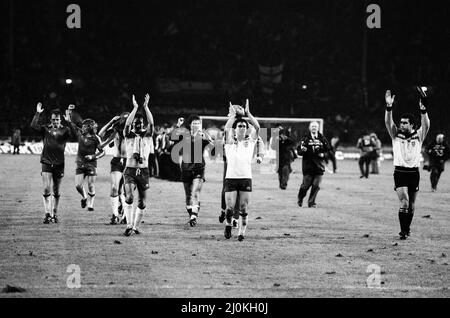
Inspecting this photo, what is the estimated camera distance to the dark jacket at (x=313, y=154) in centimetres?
2144

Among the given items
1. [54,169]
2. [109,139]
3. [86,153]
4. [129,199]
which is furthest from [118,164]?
[86,153]

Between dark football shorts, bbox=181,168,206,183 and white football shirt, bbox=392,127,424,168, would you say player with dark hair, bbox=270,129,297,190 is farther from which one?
white football shirt, bbox=392,127,424,168

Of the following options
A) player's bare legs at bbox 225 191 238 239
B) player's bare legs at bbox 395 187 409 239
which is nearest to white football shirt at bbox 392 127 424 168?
player's bare legs at bbox 395 187 409 239

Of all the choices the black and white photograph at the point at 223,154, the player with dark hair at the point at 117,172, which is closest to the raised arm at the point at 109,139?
the black and white photograph at the point at 223,154

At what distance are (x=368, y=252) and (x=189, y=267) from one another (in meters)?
3.35

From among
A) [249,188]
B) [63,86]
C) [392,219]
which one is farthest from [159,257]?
[63,86]

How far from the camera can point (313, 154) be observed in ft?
70.5

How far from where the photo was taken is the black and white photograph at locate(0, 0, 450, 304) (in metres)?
10.8

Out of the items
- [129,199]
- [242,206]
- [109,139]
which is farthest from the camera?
[109,139]

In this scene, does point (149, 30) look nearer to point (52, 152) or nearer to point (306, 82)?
point (306, 82)

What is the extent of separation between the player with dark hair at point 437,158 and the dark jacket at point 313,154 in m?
8.01

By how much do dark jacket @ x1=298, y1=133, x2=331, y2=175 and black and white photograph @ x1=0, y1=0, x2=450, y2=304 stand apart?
38 mm

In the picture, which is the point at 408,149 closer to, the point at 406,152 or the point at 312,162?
the point at 406,152

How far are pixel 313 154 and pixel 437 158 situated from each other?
8.83 m
